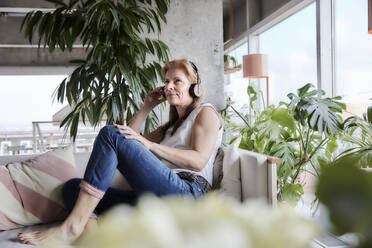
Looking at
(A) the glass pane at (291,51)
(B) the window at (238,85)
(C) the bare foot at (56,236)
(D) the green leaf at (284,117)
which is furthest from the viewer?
(B) the window at (238,85)

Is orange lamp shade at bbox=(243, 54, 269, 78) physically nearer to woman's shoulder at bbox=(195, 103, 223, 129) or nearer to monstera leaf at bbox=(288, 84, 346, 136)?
monstera leaf at bbox=(288, 84, 346, 136)

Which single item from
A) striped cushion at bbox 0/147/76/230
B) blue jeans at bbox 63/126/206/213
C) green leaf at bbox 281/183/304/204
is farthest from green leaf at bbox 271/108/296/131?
striped cushion at bbox 0/147/76/230

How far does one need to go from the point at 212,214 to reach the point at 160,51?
104 inches

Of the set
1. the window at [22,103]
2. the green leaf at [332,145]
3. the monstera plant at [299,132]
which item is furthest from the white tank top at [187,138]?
the window at [22,103]

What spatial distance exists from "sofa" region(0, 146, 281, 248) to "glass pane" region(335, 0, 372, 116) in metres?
1.92

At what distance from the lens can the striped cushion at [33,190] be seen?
1.75 meters

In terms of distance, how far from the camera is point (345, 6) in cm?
343

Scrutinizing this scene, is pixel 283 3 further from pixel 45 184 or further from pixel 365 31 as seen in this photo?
pixel 45 184

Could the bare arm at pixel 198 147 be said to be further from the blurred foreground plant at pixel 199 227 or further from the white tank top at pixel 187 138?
the blurred foreground plant at pixel 199 227

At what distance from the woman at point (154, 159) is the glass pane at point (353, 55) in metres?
1.95

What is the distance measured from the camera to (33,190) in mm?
1824

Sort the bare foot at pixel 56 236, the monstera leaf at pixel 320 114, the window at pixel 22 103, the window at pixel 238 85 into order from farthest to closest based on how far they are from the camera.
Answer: the window at pixel 22 103, the window at pixel 238 85, the monstera leaf at pixel 320 114, the bare foot at pixel 56 236

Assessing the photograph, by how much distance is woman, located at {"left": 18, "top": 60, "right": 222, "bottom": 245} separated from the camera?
146 cm

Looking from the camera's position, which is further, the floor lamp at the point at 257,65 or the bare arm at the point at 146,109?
the floor lamp at the point at 257,65
